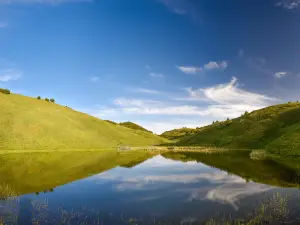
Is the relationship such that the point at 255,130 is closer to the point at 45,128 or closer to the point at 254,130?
the point at 254,130

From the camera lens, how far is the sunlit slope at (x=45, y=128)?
10346 centimetres

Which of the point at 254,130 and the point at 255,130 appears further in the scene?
the point at 254,130

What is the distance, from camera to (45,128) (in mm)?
123438

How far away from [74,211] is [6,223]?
5.26 m

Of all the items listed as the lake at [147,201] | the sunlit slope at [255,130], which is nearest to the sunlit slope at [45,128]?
the sunlit slope at [255,130]

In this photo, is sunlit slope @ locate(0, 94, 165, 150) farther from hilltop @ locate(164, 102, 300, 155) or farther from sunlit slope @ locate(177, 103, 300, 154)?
sunlit slope @ locate(177, 103, 300, 154)

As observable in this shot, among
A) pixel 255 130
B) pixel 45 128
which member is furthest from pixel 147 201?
pixel 255 130

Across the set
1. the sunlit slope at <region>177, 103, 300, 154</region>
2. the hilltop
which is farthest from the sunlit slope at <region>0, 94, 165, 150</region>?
the sunlit slope at <region>177, 103, 300, 154</region>

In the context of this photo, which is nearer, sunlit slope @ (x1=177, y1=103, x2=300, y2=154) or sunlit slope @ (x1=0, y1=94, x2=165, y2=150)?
sunlit slope @ (x1=0, y1=94, x2=165, y2=150)

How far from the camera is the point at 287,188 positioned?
104ft

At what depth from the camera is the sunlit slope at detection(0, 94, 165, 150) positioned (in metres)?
103

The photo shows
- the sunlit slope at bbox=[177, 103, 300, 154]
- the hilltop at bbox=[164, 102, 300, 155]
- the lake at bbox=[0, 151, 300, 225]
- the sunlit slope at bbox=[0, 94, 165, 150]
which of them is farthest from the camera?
the sunlit slope at bbox=[177, 103, 300, 154]

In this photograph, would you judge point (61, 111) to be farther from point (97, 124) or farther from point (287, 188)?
point (287, 188)

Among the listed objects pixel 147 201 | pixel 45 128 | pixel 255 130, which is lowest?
pixel 147 201
